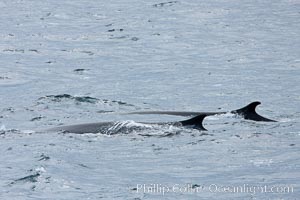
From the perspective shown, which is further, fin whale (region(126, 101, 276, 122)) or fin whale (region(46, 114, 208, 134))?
fin whale (region(126, 101, 276, 122))

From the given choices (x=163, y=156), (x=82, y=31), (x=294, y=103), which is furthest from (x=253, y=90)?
(x=82, y=31)

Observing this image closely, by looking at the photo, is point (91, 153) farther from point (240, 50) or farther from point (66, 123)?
point (240, 50)

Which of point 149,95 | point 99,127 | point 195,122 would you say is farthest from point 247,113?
point 149,95

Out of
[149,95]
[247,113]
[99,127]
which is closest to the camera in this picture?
[99,127]

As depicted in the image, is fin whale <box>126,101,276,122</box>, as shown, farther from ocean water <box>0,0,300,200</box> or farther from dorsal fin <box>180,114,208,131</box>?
dorsal fin <box>180,114,208,131</box>

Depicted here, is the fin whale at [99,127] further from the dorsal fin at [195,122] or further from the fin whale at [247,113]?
the fin whale at [247,113]

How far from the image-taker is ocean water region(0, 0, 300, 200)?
13719mm

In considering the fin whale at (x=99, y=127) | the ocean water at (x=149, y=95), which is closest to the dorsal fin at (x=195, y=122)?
the fin whale at (x=99, y=127)

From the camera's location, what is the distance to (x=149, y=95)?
21500 millimetres

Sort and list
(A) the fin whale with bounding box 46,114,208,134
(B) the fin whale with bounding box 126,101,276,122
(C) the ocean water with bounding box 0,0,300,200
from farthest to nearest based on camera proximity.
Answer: (B) the fin whale with bounding box 126,101,276,122 → (A) the fin whale with bounding box 46,114,208,134 → (C) the ocean water with bounding box 0,0,300,200

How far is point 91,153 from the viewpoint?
1512cm

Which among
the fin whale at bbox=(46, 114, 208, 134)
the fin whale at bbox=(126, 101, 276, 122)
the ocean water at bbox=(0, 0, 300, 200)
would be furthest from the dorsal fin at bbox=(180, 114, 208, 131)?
the fin whale at bbox=(126, 101, 276, 122)

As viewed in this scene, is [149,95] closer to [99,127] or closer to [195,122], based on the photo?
[99,127]

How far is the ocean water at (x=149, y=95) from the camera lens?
13.7 m
